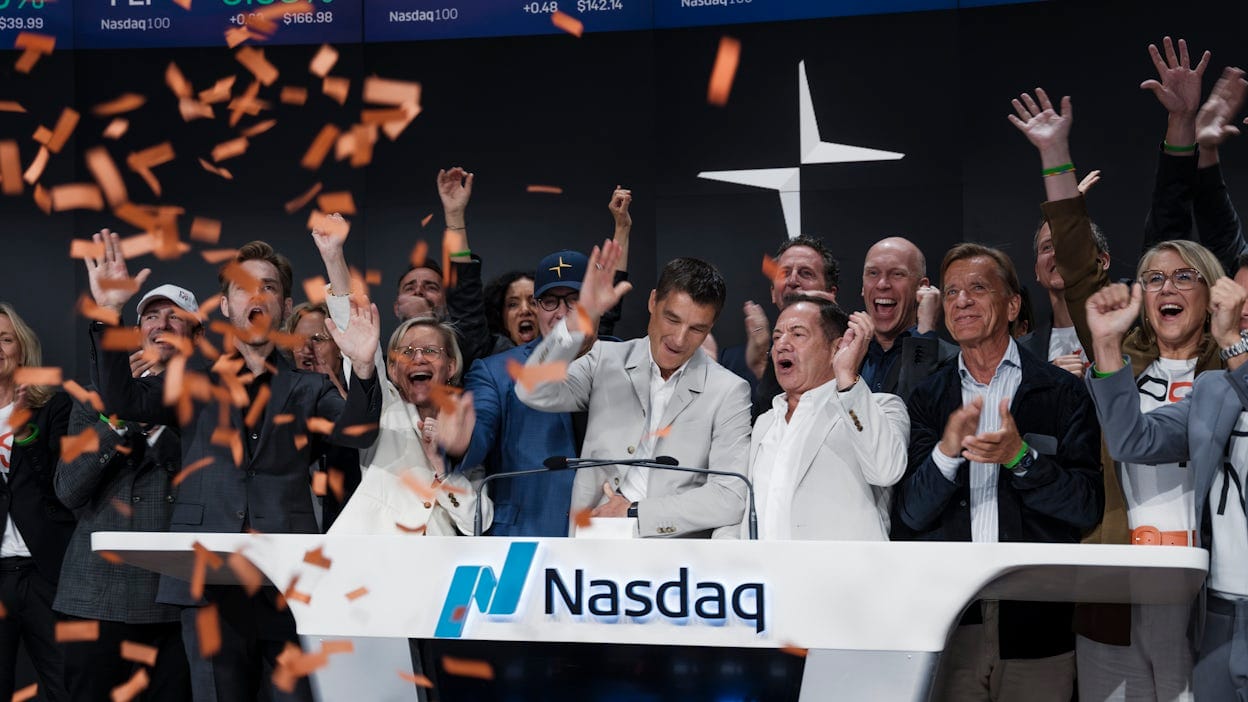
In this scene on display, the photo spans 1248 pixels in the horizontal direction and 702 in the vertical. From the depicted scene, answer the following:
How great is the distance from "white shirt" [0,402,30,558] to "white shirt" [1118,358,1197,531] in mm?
3275

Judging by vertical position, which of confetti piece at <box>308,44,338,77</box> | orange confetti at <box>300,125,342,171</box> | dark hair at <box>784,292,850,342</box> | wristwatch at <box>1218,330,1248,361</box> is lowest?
wristwatch at <box>1218,330,1248,361</box>

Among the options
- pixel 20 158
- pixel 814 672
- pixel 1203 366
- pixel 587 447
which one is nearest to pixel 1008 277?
pixel 1203 366

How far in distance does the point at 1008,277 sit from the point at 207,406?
2.23 m

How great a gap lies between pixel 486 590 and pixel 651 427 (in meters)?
1.24

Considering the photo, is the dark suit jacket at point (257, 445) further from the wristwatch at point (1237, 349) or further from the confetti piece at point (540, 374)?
the wristwatch at point (1237, 349)

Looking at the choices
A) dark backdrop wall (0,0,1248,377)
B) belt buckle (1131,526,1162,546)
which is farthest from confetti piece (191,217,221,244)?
belt buckle (1131,526,1162,546)

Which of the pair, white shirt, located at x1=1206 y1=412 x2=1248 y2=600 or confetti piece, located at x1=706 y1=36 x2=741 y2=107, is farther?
confetti piece, located at x1=706 y1=36 x2=741 y2=107

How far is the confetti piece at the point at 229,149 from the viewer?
5797 mm

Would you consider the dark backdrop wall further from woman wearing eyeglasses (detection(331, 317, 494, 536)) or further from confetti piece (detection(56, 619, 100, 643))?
confetti piece (detection(56, 619, 100, 643))

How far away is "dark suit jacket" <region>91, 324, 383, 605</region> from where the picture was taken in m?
3.59

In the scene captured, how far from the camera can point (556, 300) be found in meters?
4.06

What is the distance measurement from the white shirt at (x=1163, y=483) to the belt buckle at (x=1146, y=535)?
1 centimetres

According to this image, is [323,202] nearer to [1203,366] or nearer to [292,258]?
[292,258]

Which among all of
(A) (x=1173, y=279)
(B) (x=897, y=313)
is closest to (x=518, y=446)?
(B) (x=897, y=313)
